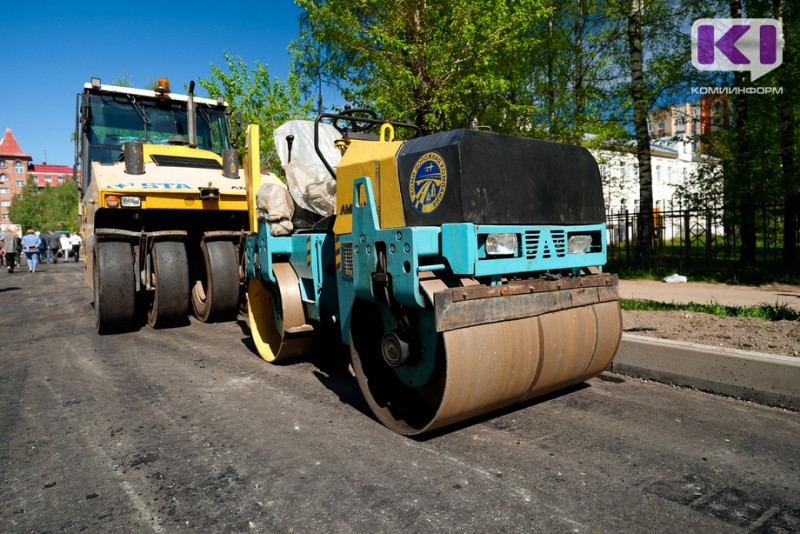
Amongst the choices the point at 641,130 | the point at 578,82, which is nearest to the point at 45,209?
the point at 578,82

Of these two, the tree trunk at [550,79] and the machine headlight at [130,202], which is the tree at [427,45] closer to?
the tree trunk at [550,79]

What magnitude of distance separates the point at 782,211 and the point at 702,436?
31.4 feet

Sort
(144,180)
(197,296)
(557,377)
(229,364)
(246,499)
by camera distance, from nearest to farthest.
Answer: (246,499) → (557,377) → (229,364) → (144,180) → (197,296)

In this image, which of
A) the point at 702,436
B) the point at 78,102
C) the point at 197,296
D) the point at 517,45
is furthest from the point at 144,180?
the point at 517,45

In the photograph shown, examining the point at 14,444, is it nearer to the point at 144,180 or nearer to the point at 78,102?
the point at 144,180

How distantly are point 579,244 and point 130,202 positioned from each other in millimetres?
5328

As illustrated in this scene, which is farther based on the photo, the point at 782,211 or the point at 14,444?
the point at 782,211

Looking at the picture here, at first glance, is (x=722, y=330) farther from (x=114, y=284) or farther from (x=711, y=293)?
(x=114, y=284)

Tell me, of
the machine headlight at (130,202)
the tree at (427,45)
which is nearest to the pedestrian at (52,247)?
the tree at (427,45)

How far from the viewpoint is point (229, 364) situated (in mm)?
5398

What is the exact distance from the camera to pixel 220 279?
282 inches

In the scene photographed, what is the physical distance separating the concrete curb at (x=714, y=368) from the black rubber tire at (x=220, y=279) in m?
4.83

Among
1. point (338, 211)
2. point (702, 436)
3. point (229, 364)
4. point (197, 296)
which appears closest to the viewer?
point (702, 436)

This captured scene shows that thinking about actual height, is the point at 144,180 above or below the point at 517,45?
below
